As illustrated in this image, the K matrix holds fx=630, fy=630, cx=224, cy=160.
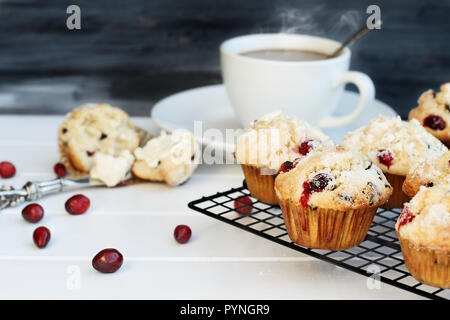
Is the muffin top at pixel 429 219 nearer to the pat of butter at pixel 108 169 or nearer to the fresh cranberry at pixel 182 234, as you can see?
→ the fresh cranberry at pixel 182 234

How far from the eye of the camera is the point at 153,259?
140 centimetres

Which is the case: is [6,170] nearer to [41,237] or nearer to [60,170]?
[60,170]

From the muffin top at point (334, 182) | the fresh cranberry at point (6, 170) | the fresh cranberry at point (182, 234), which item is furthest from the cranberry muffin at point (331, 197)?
the fresh cranberry at point (6, 170)

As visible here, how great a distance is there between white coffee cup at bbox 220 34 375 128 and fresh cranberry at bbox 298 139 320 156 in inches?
17.9

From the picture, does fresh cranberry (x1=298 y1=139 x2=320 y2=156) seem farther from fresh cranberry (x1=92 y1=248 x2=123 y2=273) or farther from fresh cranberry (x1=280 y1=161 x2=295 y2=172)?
fresh cranberry (x1=92 y1=248 x2=123 y2=273)

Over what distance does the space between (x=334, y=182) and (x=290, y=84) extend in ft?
2.24

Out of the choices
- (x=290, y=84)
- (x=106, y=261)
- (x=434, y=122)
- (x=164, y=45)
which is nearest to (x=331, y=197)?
(x=106, y=261)

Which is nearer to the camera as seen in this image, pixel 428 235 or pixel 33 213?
pixel 428 235

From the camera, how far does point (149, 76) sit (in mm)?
2527

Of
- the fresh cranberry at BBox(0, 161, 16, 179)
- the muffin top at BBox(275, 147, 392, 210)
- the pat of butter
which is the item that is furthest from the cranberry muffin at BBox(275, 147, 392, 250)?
the fresh cranberry at BBox(0, 161, 16, 179)

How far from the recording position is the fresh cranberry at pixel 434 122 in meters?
1.70
